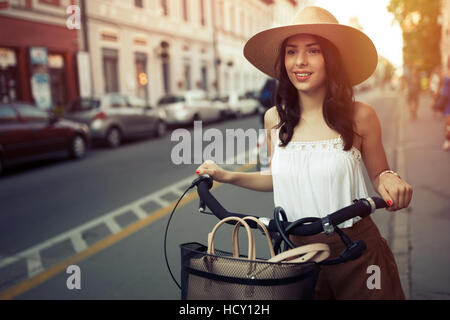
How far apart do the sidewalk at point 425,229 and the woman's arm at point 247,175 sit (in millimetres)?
1978

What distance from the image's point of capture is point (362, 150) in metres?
2.06

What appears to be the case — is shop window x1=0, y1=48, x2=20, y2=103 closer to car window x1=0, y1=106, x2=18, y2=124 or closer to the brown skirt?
car window x1=0, y1=106, x2=18, y2=124

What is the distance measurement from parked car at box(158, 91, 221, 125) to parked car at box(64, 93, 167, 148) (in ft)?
9.62

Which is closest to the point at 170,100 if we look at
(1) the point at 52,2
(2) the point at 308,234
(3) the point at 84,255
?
(1) the point at 52,2

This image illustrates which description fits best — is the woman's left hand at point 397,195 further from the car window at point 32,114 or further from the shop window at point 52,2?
the shop window at point 52,2

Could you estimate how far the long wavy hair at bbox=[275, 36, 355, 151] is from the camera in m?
1.99

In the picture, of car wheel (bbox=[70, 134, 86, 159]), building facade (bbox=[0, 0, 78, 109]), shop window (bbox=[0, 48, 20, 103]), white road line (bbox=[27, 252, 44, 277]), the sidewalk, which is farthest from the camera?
building facade (bbox=[0, 0, 78, 109])

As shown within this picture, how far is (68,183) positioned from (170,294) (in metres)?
5.74

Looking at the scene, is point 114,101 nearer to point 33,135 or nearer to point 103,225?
point 33,135

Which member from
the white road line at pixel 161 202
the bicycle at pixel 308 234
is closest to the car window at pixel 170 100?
the white road line at pixel 161 202

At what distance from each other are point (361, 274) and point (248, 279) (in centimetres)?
66

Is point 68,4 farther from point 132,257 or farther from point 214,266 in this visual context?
point 214,266

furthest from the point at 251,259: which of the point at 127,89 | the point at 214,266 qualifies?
the point at 127,89

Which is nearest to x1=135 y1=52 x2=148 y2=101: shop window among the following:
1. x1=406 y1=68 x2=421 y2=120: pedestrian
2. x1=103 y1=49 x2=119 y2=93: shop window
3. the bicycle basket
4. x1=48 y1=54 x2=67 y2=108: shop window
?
x1=103 y1=49 x2=119 y2=93: shop window
